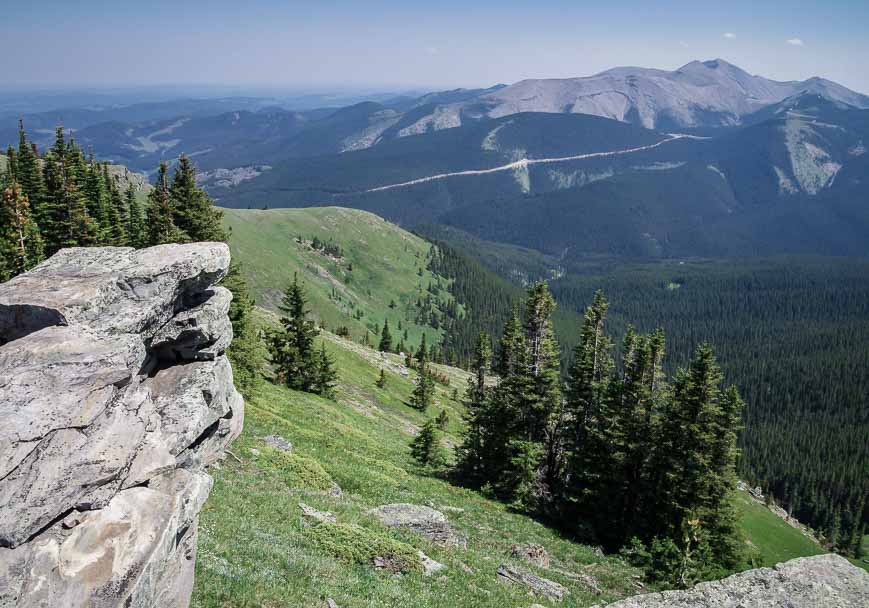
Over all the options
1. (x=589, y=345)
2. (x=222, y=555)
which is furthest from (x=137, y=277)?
(x=589, y=345)

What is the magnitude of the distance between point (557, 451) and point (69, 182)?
6850 centimetres

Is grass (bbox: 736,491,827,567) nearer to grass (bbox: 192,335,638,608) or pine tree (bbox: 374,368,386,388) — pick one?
pine tree (bbox: 374,368,386,388)

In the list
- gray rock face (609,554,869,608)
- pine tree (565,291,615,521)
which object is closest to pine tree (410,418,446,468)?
pine tree (565,291,615,521)

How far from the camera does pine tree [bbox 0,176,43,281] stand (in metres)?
49.2

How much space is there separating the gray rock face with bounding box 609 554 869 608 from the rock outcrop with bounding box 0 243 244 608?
1362 cm

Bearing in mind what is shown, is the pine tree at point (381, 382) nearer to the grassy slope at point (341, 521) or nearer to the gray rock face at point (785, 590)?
the grassy slope at point (341, 521)

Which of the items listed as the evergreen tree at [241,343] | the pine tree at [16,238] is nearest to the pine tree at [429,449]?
the evergreen tree at [241,343]

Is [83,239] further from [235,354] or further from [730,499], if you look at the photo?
[730,499]

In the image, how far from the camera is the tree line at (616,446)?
3647 centimetres

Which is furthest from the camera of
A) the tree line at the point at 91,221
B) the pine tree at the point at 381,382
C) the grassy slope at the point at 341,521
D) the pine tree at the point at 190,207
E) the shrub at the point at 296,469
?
the pine tree at the point at 381,382

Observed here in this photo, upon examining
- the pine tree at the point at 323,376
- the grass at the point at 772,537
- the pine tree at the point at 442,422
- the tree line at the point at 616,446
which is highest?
the tree line at the point at 616,446

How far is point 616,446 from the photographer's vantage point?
40.6m

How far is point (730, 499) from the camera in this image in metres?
37.5

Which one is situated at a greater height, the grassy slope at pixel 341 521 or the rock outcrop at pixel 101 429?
the rock outcrop at pixel 101 429
